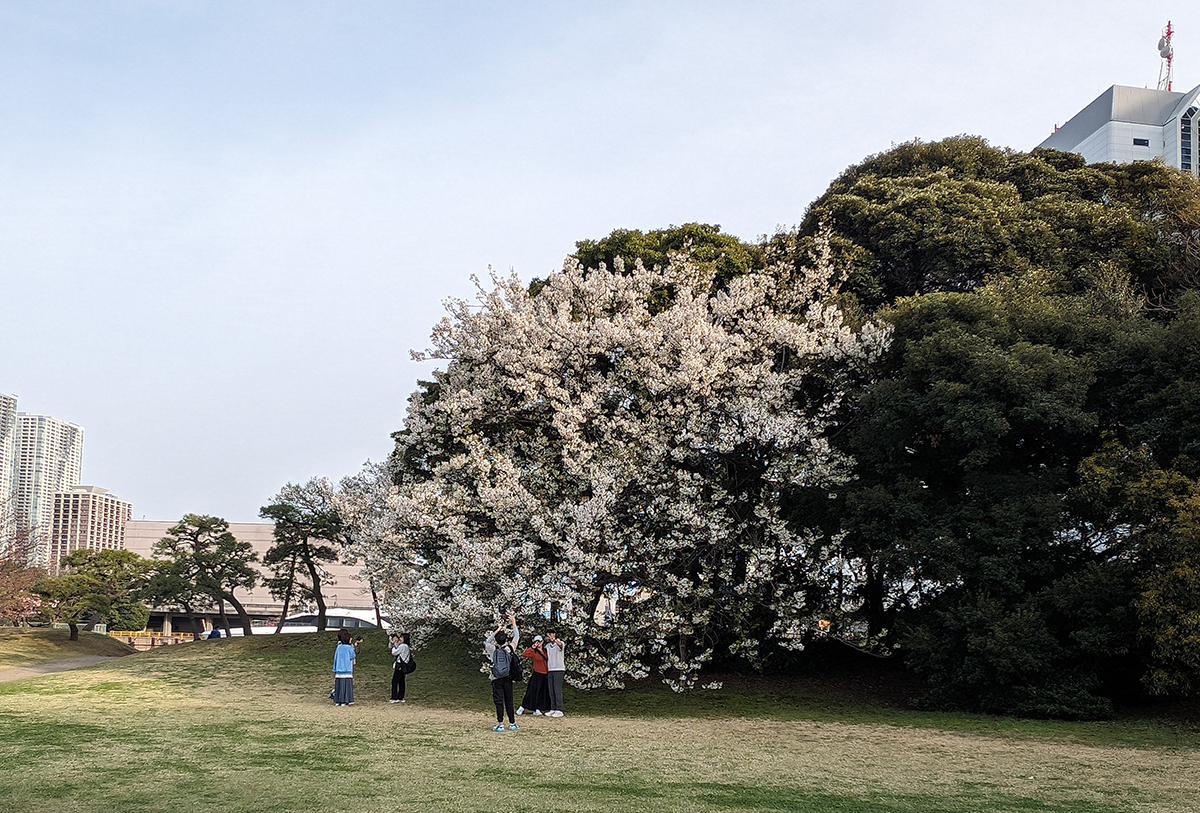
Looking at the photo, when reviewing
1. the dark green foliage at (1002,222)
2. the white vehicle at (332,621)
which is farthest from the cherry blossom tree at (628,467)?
the white vehicle at (332,621)

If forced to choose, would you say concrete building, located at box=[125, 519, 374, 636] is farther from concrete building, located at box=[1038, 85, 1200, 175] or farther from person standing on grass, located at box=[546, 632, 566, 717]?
concrete building, located at box=[1038, 85, 1200, 175]

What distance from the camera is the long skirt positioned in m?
16.9

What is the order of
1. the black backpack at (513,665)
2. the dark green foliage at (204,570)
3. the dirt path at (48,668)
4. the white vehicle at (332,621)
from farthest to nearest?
the white vehicle at (332,621) < the dark green foliage at (204,570) < the dirt path at (48,668) < the black backpack at (513,665)

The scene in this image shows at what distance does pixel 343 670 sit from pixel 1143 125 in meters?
137

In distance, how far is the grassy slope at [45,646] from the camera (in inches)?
1282

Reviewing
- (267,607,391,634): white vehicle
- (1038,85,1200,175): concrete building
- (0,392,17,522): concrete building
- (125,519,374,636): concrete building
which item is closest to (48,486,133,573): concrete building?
(0,392,17,522): concrete building

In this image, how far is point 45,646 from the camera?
36219 mm

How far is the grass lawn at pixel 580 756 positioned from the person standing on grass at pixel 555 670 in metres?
0.40

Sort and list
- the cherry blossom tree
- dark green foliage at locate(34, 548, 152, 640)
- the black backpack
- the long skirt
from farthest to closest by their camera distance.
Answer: dark green foliage at locate(34, 548, 152, 640) → the cherry blossom tree → the long skirt → the black backpack

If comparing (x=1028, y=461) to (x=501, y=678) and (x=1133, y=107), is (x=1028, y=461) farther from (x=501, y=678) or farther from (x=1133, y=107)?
(x=1133, y=107)

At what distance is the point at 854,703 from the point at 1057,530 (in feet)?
17.8

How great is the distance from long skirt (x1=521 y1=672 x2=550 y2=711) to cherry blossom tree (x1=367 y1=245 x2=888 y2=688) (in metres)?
1.44

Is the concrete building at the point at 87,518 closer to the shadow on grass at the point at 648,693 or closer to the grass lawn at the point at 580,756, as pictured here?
the shadow on grass at the point at 648,693

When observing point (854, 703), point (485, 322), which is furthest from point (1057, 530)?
point (485, 322)
